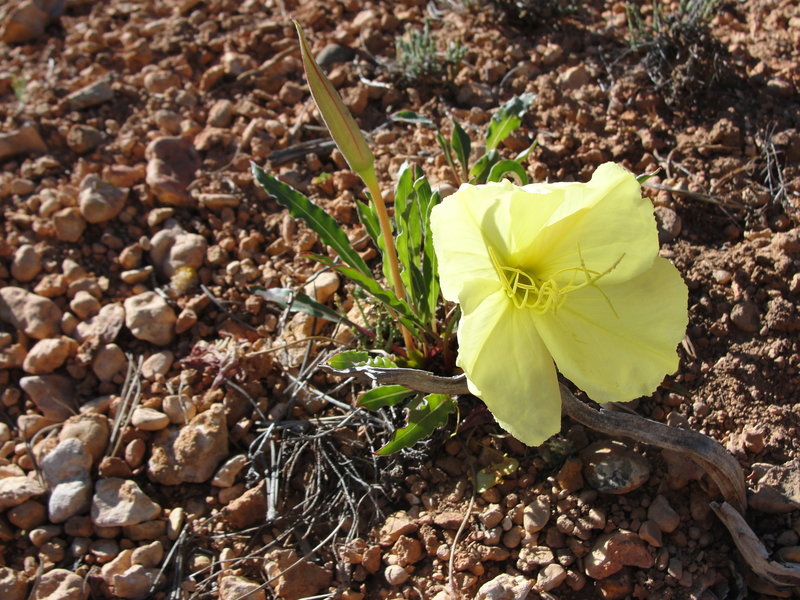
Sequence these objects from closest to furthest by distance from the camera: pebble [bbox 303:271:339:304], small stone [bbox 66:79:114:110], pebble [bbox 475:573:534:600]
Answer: pebble [bbox 475:573:534:600] < pebble [bbox 303:271:339:304] < small stone [bbox 66:79:114:110]

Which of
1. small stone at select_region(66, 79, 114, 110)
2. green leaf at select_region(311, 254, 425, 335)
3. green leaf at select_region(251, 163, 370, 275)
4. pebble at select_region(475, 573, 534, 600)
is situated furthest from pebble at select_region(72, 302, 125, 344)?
pebble at select_region(475, 573, 534, 600)

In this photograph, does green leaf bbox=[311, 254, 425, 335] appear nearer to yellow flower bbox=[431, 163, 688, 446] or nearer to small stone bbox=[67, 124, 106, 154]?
yellow flower bbox=[431, 163, 688, 446]

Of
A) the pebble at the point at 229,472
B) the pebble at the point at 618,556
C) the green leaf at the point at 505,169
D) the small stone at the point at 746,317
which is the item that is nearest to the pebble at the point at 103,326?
the pebble at the point at 229,472

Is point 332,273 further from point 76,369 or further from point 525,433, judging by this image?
point 525,433

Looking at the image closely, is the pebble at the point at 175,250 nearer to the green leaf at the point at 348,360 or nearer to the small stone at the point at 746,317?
the green leaf at the point at 348,360

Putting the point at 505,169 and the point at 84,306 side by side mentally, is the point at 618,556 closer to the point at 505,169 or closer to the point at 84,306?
the point at 505,169
